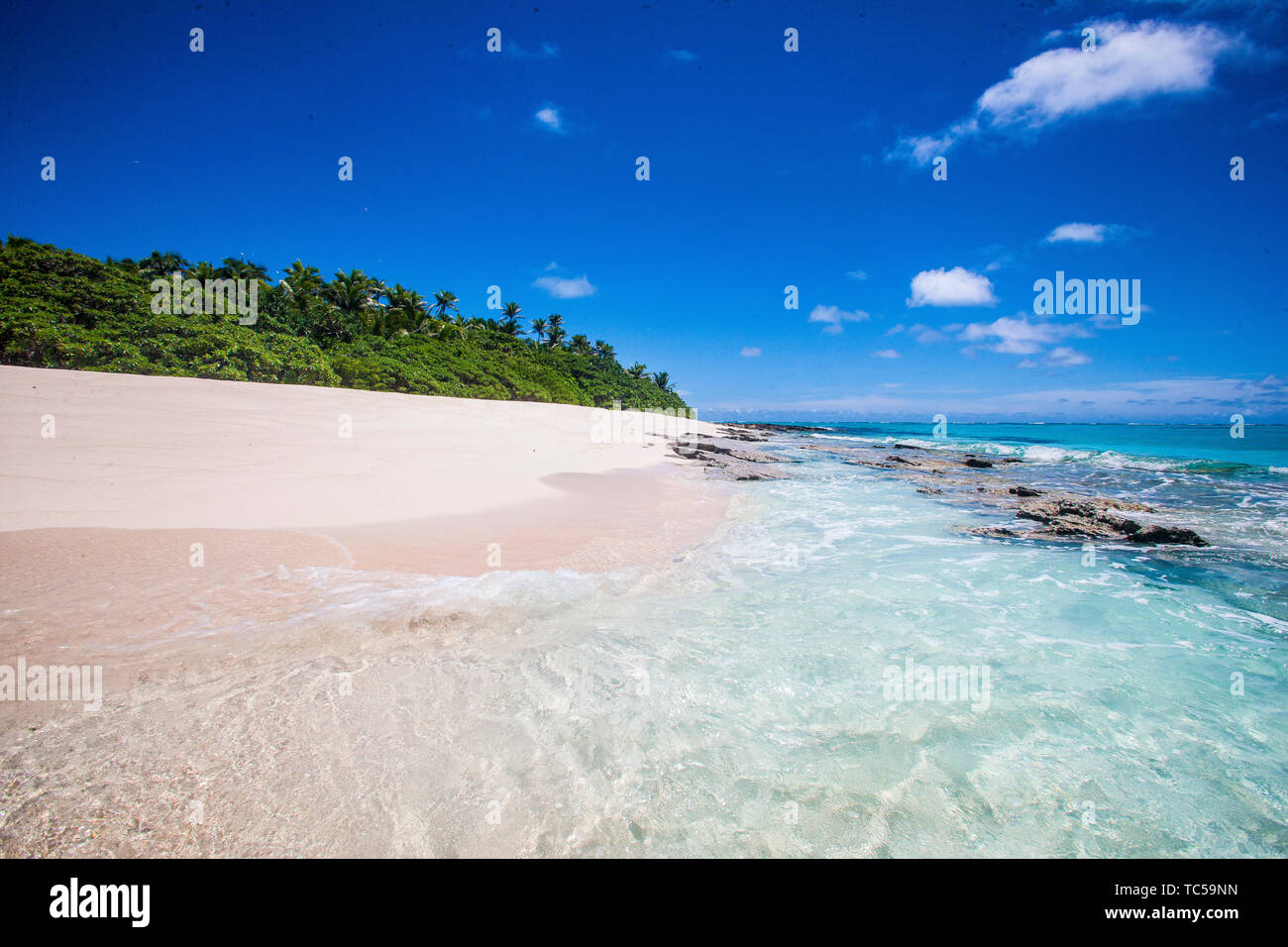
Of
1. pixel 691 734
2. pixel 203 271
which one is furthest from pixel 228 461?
pixel 203 271

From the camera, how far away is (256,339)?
1519 cm

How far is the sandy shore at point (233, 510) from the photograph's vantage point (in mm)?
3223

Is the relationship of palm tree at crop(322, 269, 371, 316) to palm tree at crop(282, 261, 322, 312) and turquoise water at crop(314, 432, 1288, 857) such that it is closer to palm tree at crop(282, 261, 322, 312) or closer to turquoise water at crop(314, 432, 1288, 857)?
palm tree at crop(282, 261, 322, 312)

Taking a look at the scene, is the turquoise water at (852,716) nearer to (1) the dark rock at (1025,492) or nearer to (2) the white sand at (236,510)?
(2) the white sand at (236,510)

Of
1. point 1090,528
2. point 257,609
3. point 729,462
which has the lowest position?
point 1090,528

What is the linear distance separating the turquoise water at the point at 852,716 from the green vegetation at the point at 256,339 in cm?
1496

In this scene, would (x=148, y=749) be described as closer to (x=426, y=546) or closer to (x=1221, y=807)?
(x=426, y=546)

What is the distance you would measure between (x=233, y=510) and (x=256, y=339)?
44.1 ft

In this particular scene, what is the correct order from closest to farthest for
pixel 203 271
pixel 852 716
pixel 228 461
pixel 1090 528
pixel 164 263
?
pixel 852 716, pixel 228 461, pixel 1090 528, pixel 203 271, pixel 164 263

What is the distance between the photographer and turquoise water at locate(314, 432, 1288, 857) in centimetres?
192

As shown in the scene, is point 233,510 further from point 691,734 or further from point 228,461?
point 691,734

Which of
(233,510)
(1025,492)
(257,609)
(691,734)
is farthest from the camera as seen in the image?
(1025,492)
